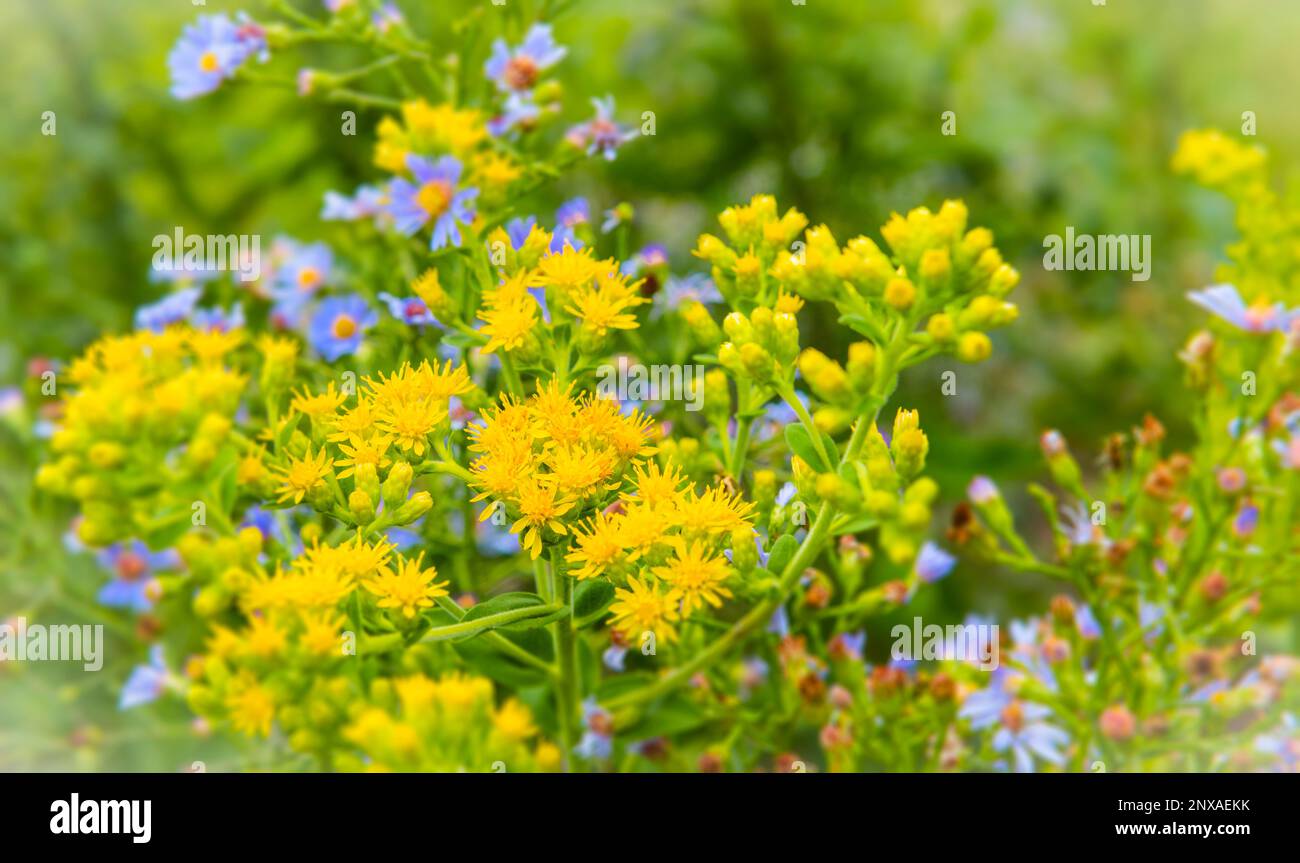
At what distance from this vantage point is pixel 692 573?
492 millimetres

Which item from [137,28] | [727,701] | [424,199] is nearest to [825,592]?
[727,701]

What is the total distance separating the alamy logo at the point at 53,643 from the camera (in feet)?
2.97

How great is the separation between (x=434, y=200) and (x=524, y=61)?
13 centimetres

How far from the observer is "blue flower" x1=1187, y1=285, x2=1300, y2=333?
75cm

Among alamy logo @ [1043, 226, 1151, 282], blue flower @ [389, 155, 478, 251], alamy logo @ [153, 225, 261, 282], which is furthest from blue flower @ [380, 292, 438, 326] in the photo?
alamy logo @ [1043, 226, 1151, 282]

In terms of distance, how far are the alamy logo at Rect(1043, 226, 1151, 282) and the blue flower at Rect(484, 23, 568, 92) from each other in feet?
2.29

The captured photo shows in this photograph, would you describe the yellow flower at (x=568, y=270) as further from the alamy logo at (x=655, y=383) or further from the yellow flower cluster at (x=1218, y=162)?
the yellow flower cluster at (x=1218, y=162)

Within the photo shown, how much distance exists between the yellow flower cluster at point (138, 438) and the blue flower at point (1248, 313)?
57 centimetres

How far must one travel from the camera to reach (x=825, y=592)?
2.32ft

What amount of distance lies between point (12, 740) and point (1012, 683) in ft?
2.25

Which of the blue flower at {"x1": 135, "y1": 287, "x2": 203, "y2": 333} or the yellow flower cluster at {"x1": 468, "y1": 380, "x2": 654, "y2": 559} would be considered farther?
the blue flower at {"x1": 135, "y1": 287, "x2": 203, "y2": 333}

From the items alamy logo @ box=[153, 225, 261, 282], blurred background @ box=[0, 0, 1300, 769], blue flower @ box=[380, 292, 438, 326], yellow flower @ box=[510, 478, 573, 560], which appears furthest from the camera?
blurred background @ box=[0, 0, 1300, 769]

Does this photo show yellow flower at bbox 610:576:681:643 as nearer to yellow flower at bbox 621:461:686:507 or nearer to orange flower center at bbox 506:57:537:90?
yellow flower at bbox 621:461:686:507
